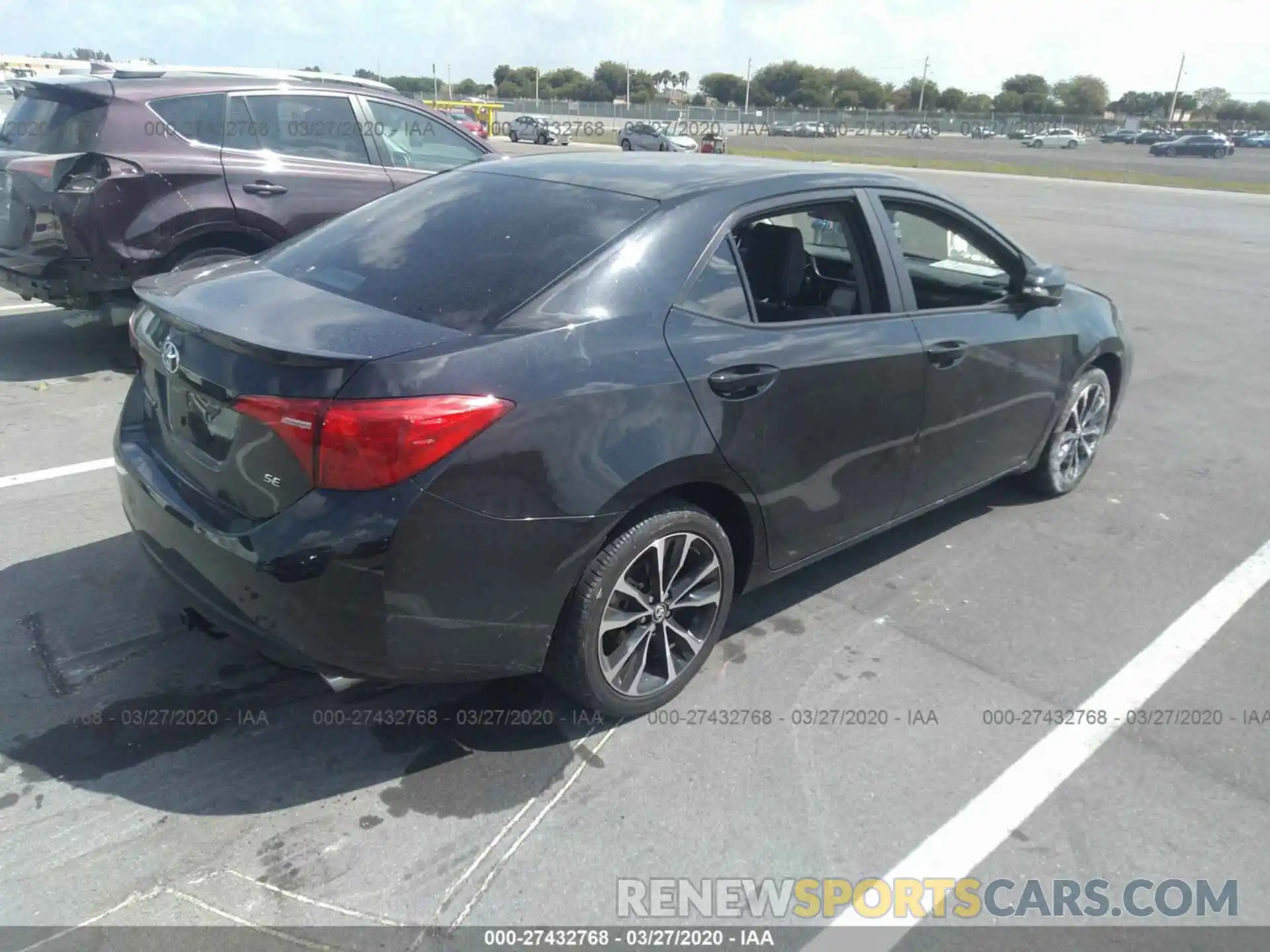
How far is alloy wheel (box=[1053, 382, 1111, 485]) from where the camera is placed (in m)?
5.05

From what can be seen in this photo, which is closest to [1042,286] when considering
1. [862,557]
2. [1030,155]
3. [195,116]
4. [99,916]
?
[862,557]

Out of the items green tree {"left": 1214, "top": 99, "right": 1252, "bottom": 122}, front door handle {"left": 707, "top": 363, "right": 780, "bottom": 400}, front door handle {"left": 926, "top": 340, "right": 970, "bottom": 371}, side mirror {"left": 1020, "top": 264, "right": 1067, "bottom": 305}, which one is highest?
green tree {"left": 1214, "top": 99, "right": 1252, "bottom": 122}

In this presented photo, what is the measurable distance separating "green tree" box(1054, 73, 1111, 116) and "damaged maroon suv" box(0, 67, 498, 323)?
119 metres

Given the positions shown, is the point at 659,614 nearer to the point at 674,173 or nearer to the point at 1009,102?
the point at 674,173

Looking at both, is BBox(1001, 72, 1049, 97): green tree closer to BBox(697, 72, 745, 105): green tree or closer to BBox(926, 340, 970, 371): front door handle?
BBox(697, 72, 745, 105): green tree

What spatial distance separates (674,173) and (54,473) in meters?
3.45

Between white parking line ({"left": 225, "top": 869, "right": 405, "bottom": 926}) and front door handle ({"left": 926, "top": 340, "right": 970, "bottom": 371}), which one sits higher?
front door handle ({"left": 926, "top": 340, "right": 970, "bottom": 371})

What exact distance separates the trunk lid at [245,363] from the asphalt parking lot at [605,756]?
0.83 meters

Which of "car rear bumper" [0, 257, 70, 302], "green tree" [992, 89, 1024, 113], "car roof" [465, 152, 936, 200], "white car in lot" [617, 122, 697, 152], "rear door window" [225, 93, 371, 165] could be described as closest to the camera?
"car roof" [465, 152, 936, 200]

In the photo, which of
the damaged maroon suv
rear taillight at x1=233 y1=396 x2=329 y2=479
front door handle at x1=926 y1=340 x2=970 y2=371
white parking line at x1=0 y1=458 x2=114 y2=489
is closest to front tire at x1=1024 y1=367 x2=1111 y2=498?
front door handle at x1=926 y1=340 x2=970 y2=371

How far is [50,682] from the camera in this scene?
3209 millimetres

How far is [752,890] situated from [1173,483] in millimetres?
4190

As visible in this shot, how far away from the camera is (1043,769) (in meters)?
3.07

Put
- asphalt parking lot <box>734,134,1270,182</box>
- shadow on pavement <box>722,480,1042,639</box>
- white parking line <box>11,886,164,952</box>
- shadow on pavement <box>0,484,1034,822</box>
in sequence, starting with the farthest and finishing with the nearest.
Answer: asphalt parking lot <box>734,134,1270,182</box> → shadow on pavement <box>722,480,1042,639</box> → shadow on pavement <box>0,484,1034,822</box> → white parking line <box>11,886,164,952</box>
